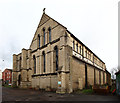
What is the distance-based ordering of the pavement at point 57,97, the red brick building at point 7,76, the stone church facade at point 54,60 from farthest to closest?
1. the red brick building at point 7,76
2. the stone church facade at point 54,60
3. the pavement at point 57,97

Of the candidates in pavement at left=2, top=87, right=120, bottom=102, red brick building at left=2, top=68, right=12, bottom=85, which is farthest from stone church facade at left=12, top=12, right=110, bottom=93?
red brick building at left=2, top=68, right=12, bottom=85

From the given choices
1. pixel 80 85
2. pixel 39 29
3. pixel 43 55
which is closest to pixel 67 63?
pixel 80 85

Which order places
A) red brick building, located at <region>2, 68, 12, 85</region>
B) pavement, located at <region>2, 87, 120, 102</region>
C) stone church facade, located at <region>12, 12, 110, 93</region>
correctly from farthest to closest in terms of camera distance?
1. red brick building, located at <region>2, 68, 12, 85</region>
2. stone church facade, located at <region>12, 12, 110, 93</region>
3. pavement, located at <region>2, 87, 120, 102</region>

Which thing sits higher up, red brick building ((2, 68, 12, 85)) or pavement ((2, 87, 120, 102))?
pavement ((2, 87, 120, 102))

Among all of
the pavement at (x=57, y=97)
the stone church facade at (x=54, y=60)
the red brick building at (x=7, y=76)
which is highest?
the stone church facade at (x=54, y=60)

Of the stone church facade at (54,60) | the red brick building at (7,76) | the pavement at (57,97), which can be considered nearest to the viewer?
the pavement at (57,97)

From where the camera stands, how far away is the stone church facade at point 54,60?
59.9ft

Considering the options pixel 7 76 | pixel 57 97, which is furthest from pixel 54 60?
pixel 7 76

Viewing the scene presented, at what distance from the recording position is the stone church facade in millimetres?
18250

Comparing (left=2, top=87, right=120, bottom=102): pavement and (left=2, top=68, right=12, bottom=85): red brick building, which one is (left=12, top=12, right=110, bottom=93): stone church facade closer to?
(left=2, top=87, right=120, bottom=102): pavement

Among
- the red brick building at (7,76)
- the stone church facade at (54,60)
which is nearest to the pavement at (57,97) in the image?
the stone church facade at (54,60)

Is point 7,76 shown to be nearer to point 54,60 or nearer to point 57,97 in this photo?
point 54,60

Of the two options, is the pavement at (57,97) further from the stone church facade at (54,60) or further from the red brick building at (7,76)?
the red brick building at (7,76)

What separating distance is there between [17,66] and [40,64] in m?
14.2
